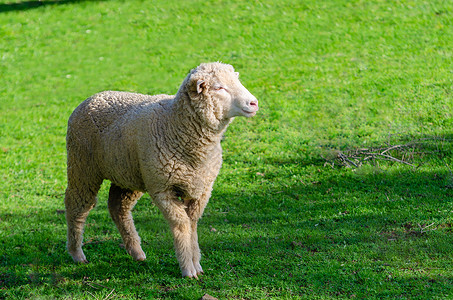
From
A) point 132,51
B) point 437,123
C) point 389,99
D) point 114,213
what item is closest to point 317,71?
point 389,99

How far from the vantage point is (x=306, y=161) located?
9.92m

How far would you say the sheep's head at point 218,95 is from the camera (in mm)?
5566

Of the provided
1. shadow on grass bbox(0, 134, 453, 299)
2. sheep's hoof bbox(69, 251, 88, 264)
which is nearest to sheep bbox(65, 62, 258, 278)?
sheep's hoof bbox(69, 251, 88, 264)

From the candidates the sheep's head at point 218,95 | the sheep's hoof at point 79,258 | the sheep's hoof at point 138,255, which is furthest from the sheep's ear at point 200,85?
the sheep's hoof at point 79,258

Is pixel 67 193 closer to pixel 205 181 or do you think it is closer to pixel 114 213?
pixel 114 213

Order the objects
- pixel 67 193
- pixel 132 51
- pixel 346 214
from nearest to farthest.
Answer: pixel 67 193, pixel 346 214, pixel 132 51

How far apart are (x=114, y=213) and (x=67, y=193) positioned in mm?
634

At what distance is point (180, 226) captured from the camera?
5984 mm

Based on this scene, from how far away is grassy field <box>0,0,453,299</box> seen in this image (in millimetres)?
6297

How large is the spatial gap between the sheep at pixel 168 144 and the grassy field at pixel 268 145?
0.82m

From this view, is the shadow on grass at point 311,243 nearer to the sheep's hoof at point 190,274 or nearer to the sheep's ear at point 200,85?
the sheep's hoof at point 190,274

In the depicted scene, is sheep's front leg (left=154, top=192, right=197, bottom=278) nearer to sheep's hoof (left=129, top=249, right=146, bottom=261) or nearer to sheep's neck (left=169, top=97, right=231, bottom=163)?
sheep's neck (left=169, top=97, right=231, bottom=163)

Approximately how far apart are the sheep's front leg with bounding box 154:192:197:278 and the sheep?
0.4 inches

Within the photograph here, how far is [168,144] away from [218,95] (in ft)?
2.62
